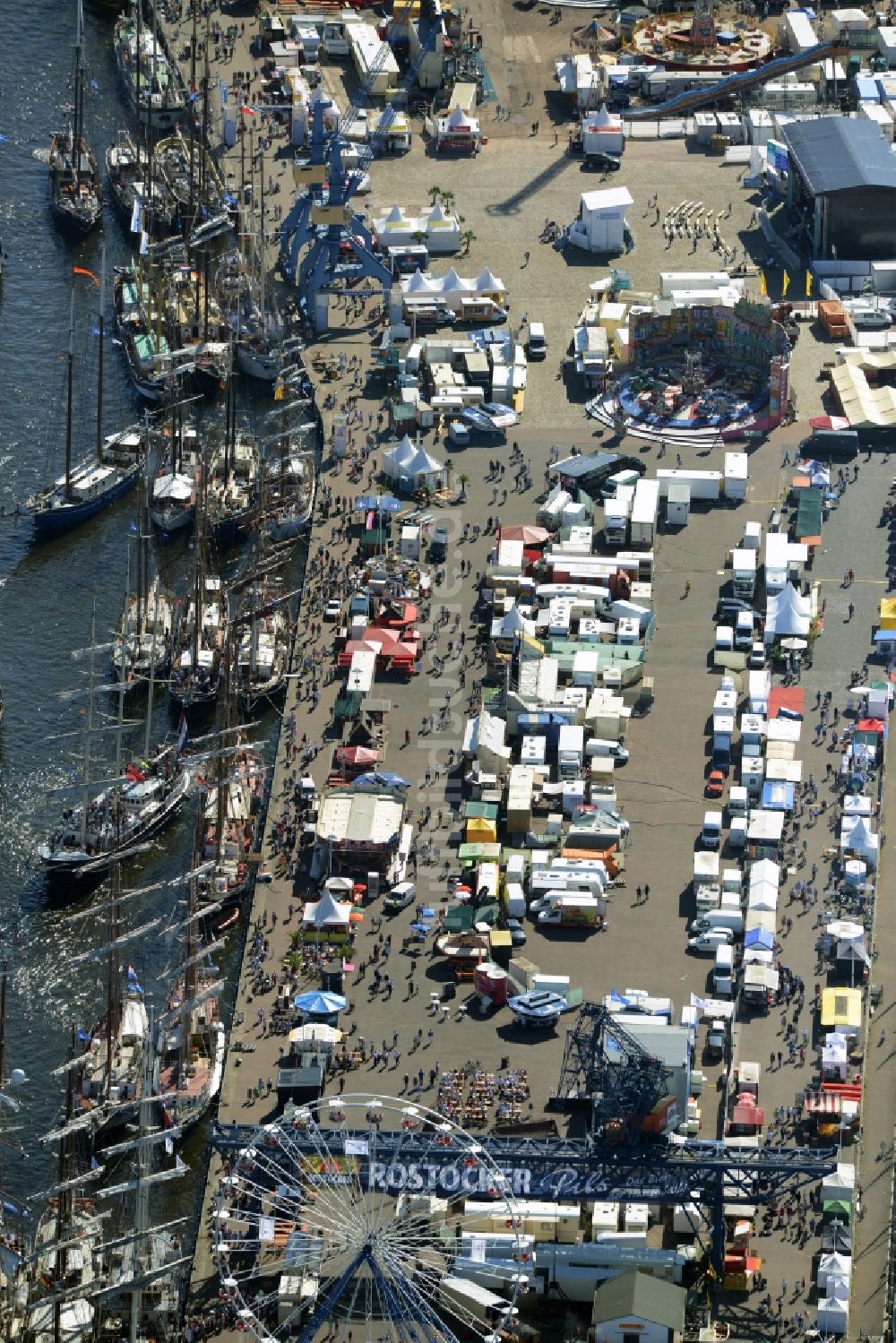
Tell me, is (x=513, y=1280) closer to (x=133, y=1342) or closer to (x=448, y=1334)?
(x=448, y=1334)

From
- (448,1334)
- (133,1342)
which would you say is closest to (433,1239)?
(448,1334)

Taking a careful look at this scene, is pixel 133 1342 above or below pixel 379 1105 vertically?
below

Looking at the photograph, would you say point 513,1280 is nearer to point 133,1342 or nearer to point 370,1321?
point 370,1321

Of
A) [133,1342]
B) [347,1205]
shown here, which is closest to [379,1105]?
[347,1205]

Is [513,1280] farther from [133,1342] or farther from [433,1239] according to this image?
[133,1342]

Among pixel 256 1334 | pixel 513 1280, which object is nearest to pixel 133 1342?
pixel 256 1334

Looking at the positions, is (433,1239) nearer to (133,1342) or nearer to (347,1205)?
(347,1205)
